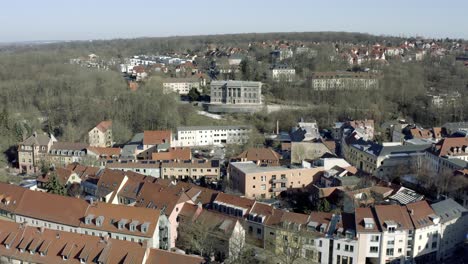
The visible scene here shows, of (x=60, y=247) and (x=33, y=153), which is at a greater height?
(x=60, y=247)

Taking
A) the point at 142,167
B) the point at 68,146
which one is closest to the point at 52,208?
the point at 142,167

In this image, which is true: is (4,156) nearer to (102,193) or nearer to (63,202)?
(102,193)

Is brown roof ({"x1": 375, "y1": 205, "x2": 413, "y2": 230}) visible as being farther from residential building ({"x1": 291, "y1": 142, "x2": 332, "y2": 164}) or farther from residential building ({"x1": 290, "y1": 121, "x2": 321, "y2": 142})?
residential building ({"x1": 290, "y1": 121, "x2": 321, "y2": 142})

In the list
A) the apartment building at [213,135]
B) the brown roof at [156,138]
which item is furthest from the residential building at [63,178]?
the apartment building at [213,135]

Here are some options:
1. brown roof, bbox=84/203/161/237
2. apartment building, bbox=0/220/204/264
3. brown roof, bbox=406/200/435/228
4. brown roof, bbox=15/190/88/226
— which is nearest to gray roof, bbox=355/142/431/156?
brown roof, bbox=406/200/435/228

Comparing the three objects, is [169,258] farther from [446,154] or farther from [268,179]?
[446,154]
